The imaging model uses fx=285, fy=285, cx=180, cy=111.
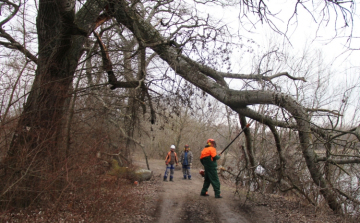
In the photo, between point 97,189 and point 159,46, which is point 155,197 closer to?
point 97,189

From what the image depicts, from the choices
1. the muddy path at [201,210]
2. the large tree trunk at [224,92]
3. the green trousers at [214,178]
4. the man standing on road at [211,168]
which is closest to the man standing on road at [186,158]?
the muddy path at [201,210]

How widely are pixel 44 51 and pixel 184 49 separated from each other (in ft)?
10.1

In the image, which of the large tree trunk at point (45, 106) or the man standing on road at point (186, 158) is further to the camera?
the man standing on road at point (186, 158)

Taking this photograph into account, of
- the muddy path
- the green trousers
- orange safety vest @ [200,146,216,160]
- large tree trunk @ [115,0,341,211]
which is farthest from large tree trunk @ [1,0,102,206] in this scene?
the green trousers

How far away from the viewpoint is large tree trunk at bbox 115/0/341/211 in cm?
662

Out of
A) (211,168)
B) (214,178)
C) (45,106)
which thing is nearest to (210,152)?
(211,168)

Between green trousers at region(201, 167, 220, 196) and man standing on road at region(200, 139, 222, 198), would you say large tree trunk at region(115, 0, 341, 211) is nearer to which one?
man standing on road at region(200, 139, 222, 198)

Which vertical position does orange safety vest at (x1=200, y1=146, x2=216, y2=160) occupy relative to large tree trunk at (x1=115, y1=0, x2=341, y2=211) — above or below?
below

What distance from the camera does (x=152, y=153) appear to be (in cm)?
3123

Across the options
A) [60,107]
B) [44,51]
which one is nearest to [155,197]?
[60,107]

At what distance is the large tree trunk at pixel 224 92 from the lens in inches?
261

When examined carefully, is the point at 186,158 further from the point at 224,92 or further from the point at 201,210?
the point at 224,92

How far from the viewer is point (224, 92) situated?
6.93 m

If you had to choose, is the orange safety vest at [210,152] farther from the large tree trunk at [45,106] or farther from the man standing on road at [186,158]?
the man standing on road at [186,158]
